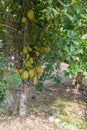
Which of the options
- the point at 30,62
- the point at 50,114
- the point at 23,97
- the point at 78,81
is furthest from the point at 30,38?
the point at 78,81

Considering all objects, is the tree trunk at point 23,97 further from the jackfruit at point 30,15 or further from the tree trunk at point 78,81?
the tree trunk at point 78,81

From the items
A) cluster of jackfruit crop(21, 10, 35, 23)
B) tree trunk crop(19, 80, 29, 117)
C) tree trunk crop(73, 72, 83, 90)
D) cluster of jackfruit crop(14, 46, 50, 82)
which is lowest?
tree trunk crop(73, 72, 83, 90)

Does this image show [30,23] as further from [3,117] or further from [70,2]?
[3,117]

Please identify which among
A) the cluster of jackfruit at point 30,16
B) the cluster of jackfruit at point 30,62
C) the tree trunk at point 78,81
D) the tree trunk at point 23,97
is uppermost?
the cluster of jackfruit at point 30,16

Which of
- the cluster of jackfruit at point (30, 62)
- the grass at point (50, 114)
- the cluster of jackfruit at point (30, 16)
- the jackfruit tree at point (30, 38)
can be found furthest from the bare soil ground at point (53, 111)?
the cluster of jackfruit at point (30, 16)

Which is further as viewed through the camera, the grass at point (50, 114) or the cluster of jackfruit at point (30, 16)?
the grass at point (50, 114)

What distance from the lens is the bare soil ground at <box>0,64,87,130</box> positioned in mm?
3424

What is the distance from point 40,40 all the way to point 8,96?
0.87 meters

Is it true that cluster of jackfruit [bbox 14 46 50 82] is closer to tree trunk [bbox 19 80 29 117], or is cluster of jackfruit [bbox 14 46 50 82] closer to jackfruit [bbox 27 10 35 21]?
tree trunk [bbox 19 80 29 117]

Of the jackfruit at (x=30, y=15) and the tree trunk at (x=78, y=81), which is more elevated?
the jackfruit at (x=30, y=15)

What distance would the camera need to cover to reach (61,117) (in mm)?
3711

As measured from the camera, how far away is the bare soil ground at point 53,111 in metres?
3.42

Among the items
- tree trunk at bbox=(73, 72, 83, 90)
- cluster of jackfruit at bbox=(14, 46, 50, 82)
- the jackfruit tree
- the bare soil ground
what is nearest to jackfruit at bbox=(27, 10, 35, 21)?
the jackfruit tree

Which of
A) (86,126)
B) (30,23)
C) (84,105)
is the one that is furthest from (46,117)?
(30,23)
